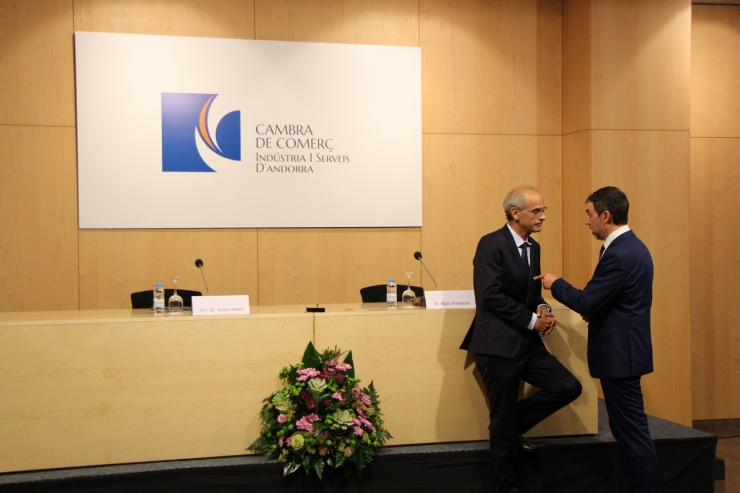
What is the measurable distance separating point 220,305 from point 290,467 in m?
0.90

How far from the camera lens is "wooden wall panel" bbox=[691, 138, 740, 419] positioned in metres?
5.61

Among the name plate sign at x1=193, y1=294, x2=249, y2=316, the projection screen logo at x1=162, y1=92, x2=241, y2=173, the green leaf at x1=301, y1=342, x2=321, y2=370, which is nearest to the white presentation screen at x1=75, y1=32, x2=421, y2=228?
the projection screen logo at x1=162, y1=92, x2=241, y2=173

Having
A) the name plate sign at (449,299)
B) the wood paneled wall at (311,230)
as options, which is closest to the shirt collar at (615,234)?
the name plate sign at (449,299)

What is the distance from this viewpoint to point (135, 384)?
329 centimetres

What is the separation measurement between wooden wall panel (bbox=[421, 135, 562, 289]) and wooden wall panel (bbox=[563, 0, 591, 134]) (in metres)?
0.30

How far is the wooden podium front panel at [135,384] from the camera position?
321 centimetres

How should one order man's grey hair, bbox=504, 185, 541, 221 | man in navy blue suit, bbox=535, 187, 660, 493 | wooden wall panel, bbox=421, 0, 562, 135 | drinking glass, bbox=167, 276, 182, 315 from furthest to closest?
wooden wall panel, bbox=421, 0, 562, 135
drinking glass, bbox=167, 276, 182, 315
man's grey hair, bbox=504, 185, 541, 221
man in navy blue suit, bbox=535, 187, 660, 493

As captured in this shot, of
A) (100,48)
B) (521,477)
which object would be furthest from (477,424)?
(100,48)

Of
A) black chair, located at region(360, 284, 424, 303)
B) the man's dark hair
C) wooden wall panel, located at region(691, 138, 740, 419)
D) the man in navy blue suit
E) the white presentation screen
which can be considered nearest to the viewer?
the man in navy blue suit

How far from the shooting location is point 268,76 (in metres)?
5.20

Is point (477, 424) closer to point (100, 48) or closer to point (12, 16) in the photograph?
point (100, 48)

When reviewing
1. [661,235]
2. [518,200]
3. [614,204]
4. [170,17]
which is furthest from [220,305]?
[661,235]

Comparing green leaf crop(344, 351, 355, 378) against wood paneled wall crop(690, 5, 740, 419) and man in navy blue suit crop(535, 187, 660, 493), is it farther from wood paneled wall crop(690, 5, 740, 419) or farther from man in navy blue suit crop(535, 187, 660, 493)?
wood paneled wall crop(690, 5, 740, 419)

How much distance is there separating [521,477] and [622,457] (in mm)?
559
